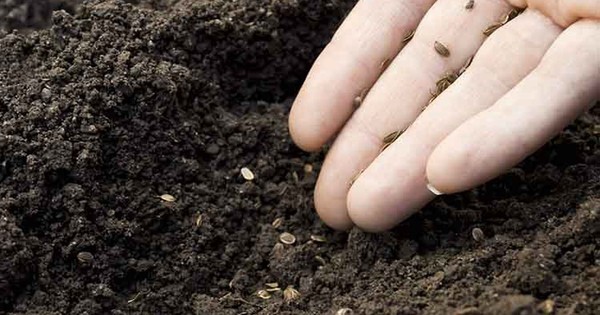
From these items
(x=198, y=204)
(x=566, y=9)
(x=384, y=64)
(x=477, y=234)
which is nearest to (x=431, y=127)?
(x=477, y=234)

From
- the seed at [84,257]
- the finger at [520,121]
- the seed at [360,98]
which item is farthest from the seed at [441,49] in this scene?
the seed at [84,257]

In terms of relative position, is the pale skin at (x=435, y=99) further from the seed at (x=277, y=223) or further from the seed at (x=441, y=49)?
the seed at (x=277, y=223)

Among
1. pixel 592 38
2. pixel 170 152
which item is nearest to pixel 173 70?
pixel 170 152

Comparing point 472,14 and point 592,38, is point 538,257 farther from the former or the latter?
point 472,14

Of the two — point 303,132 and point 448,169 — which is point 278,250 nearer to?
point 303,132

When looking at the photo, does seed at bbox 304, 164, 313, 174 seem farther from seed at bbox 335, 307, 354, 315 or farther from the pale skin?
seed at bbox 335, 307, 354, 315
